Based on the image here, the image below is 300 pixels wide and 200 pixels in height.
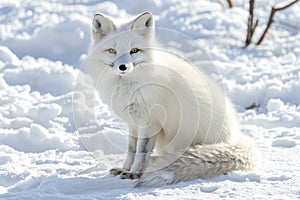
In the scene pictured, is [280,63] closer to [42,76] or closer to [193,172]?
[42,76]

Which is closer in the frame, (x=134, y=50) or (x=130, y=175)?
(x=134, y=50)

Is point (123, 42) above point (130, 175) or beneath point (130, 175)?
above

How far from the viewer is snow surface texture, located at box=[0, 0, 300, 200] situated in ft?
10.9

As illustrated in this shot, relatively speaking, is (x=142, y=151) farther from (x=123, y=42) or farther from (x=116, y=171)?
(x=123, y=42)

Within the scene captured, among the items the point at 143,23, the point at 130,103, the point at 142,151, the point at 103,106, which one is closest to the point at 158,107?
the point at 130,103

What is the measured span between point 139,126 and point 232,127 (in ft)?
2.22

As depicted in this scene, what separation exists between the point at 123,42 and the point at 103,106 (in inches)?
84.0

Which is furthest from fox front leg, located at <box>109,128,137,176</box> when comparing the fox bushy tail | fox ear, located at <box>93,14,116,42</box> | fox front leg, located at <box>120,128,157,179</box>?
fox ear, located at <box>93,14,116,42</box>

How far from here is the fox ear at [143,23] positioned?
3.54 m

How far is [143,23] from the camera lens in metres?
3.57

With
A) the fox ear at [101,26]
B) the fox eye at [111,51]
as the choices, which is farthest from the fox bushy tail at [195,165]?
the fox ear at [101,26]

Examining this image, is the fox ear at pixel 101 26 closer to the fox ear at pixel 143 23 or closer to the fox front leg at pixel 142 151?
the fox ear at pixel 143 23

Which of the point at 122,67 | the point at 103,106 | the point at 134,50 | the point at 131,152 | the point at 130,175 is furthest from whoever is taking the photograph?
the point at 103,106

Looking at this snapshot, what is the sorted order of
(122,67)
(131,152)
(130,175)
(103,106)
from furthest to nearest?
1. (103,106)
2. (131,152)
3. (130,175)
4. (122,67)
